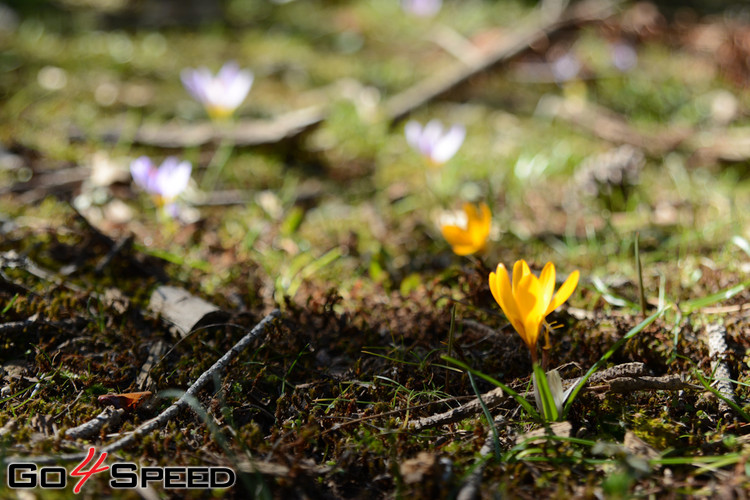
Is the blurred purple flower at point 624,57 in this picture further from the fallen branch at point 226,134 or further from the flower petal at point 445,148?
the fallen branch at point 226,134

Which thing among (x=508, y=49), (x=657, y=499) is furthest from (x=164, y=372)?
(x=508, y=49)

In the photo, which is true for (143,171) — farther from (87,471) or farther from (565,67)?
(565,67)

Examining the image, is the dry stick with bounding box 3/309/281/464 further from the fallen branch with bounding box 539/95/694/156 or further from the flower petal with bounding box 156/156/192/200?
the fallen branch with bounding box 539/95/694/156

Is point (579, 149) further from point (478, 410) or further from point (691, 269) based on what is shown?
point (478, 410)

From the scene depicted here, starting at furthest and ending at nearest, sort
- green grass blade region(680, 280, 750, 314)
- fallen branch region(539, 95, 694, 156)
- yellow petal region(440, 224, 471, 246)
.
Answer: fallen branch region(539, 95, 694, 156)
yellow petal region(440, 224, 471, 246)
green grass blade region(680, 280, 750, 314)

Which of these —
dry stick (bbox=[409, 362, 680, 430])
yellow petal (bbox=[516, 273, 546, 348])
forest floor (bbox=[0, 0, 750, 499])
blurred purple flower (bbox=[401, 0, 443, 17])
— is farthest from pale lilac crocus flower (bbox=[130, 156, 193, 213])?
blurred purple flower (bbox=[401, 0, 443, 17])

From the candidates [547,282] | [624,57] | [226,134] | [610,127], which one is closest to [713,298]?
[547,282]
